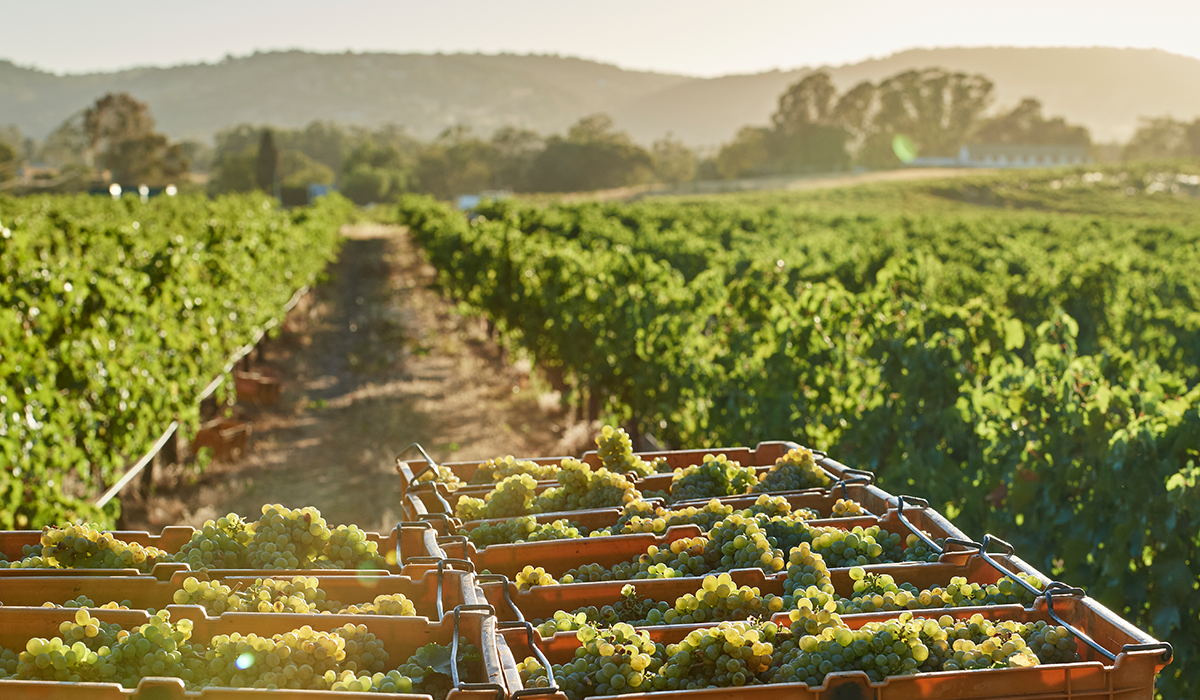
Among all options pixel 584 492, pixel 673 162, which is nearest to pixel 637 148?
pixel 673 162

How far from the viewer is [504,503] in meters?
2.89

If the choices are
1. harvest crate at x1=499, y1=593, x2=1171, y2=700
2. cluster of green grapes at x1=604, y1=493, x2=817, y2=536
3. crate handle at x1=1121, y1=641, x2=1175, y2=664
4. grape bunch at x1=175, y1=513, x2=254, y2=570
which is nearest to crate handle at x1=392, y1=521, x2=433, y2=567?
grape bunch at x1=175, y1=513, x2=254, y2=570

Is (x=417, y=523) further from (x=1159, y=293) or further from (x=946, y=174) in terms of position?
(x=946, y=174)

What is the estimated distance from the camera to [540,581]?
2324 mm

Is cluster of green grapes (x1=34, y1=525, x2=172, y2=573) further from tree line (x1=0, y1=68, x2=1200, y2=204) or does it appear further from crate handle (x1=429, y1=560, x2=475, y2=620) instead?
tree line (x1=0, y1=68, x2=1200, y2=204)

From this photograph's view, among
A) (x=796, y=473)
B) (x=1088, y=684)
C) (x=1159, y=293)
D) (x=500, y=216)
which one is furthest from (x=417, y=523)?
(x=500, y=216)

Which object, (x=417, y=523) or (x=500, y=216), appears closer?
(x=417, y=523)

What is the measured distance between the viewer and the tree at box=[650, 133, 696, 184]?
123m

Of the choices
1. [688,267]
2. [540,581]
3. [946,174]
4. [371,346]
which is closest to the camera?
[540,581]

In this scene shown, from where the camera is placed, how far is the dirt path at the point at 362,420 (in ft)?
26.3

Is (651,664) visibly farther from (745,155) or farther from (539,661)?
(745,155)

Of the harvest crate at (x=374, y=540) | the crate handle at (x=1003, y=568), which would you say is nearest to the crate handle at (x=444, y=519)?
the harvest crate at (x=374, y=540)

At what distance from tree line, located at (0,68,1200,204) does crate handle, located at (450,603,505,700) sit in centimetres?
9315

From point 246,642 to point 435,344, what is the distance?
14.8 m
